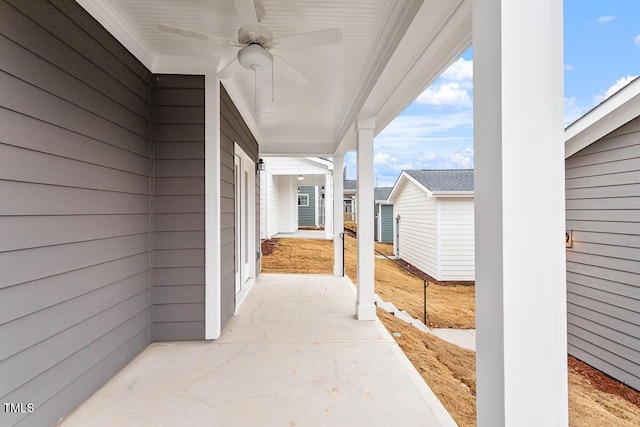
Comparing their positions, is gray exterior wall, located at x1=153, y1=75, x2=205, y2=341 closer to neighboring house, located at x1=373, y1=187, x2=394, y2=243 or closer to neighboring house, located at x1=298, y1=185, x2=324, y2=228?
neighboring house, located at x1=373, y1=187, x2=394, y2=243

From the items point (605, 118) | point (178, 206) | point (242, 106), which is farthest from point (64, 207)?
point (605, 118)

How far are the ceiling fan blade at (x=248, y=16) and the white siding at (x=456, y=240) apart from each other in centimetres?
678

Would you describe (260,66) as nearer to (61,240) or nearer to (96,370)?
(61,240)

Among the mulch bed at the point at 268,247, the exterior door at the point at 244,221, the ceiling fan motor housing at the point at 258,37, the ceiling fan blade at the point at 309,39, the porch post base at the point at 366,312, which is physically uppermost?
the ceiling fan motor housing at the point at 258,37

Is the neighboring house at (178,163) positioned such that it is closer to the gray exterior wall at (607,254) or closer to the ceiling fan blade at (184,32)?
the ceiling fan blade at (184,32)

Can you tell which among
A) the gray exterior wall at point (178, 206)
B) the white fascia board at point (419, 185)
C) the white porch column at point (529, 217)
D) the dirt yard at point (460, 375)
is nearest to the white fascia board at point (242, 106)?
the gray exterior wall at point (178, 206)

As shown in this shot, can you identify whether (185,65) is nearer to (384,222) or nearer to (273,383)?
(273,383)

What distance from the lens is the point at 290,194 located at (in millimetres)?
13094

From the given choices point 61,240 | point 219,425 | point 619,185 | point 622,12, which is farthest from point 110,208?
A: point 619,185

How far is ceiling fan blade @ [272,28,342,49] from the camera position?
6.05ft

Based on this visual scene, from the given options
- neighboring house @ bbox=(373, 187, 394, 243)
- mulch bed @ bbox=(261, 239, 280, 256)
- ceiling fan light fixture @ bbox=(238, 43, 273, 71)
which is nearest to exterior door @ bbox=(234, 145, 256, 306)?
ceiling fan light fixture @ bbox=(238, 43, 273, 71)

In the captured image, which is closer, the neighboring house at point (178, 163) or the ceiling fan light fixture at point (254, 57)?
the neighboring house at point (178, 163)

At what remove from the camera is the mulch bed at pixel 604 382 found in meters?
2.77

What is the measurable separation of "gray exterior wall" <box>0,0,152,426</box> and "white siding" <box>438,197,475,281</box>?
6880mm
